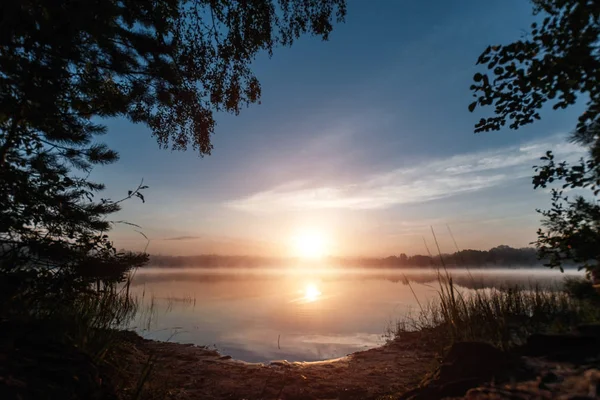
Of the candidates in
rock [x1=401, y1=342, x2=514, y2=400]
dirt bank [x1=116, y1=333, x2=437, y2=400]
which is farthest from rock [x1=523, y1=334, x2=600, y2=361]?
dirt bank [x1=116, y1=333, x2=437, y2=400]

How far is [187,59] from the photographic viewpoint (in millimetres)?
5062

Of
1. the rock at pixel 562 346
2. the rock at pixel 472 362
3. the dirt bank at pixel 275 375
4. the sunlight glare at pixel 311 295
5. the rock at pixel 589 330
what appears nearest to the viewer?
the rock at pixel 562 346

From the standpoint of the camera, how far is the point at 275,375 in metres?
4.63

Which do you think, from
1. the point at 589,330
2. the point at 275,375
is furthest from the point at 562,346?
the point at 275,375

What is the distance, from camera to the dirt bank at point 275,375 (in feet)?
12.5

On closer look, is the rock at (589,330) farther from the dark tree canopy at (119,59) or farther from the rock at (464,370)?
the dark tree canopy at (119,59)

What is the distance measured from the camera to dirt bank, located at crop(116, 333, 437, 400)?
12.5 feet

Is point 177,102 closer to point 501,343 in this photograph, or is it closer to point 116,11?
point 116,11

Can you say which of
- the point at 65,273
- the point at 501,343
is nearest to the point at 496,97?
the point at 501,343

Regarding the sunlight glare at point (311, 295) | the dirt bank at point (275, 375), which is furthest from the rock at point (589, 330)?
the sunlight glare at point (311, 295)

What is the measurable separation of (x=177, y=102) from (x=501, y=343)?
573cm

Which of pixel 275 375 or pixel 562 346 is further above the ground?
pixel 562 346

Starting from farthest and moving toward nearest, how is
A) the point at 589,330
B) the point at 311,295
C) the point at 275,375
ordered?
the point at 311,295
the point at 275,375
the point at 589,330

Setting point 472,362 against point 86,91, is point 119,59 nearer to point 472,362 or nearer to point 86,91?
point 86,91
